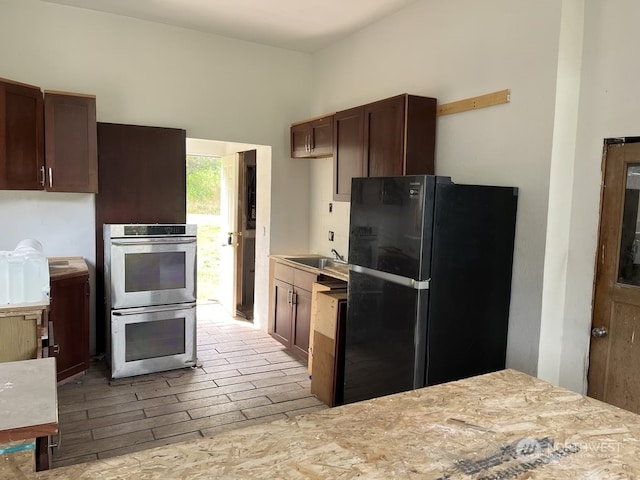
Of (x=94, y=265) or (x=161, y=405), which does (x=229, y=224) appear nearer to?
(x=94, y=265)

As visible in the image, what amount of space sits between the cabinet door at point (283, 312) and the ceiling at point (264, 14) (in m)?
2.37

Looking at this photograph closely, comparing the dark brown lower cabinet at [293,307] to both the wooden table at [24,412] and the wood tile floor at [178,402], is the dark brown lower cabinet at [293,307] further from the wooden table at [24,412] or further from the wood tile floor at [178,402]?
the wooden table at [24,412]

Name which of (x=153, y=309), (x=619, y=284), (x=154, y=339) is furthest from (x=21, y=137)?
(x=619, y=284)

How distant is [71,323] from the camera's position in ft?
12.0

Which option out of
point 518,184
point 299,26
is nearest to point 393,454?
point 518,184

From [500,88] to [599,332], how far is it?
1532 mm

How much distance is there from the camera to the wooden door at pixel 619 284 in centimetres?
242

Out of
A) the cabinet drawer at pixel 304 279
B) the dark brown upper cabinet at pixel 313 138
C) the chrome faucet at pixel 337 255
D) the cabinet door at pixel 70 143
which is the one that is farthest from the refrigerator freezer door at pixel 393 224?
the cabinet door at pixel 70 143

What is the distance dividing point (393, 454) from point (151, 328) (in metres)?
3.14

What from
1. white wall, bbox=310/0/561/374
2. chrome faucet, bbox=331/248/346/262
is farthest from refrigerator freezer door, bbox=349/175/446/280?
chrome faucet, bbox=331/248/346/262

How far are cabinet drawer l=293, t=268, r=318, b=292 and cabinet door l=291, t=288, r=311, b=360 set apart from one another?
44 mm

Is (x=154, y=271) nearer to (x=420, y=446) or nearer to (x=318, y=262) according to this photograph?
(x=318, y=262)

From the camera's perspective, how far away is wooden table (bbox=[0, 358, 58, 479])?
117 cm

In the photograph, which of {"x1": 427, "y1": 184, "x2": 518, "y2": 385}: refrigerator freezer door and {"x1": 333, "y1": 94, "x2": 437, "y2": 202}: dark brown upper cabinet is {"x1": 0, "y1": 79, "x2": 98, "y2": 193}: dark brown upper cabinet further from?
{"x1": 427, "y1": 184, "x2": 518, "y2": 385}: refrigerator freezer door
